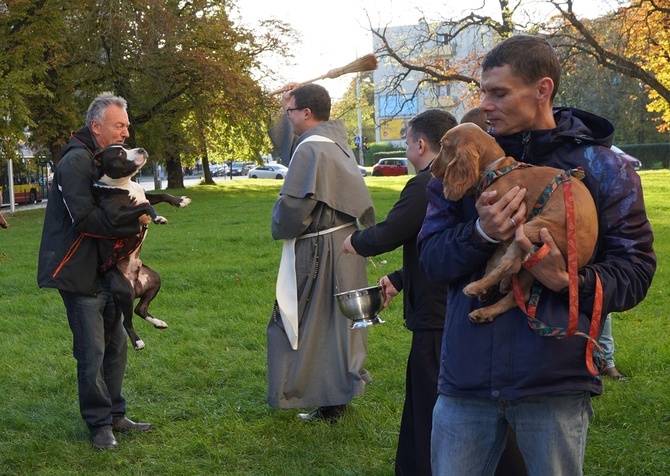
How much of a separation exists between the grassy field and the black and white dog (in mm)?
923

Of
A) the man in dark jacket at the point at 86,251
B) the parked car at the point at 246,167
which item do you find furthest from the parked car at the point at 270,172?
the man in dark jacket at the point at 86,251

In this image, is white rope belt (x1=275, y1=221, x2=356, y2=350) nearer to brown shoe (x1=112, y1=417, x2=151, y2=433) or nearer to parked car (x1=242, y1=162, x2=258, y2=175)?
brown shoe (x1=112, y1=417, x2=151, y2=433)

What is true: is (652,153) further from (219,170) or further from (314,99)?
(314,99)

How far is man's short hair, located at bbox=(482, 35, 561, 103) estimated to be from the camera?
9.27ft

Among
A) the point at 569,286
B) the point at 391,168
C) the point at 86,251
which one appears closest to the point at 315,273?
the point at 86,251

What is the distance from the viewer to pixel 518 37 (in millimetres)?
2908

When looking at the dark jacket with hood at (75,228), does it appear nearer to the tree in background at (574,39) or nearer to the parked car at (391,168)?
the tree in background at (574,39)

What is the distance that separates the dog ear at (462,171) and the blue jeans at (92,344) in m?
3.66

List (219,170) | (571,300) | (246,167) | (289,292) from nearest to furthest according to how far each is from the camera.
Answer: (571,300)
(289,292)
(246,167)
(219,170)

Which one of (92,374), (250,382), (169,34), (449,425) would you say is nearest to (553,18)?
(169,34)

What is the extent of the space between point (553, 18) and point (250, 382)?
19.6 m

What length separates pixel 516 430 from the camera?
9.20ft

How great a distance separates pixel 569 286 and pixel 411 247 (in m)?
2.28

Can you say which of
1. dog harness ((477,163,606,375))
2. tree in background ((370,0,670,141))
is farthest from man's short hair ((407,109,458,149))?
tree in background ((370,0,670,141))
